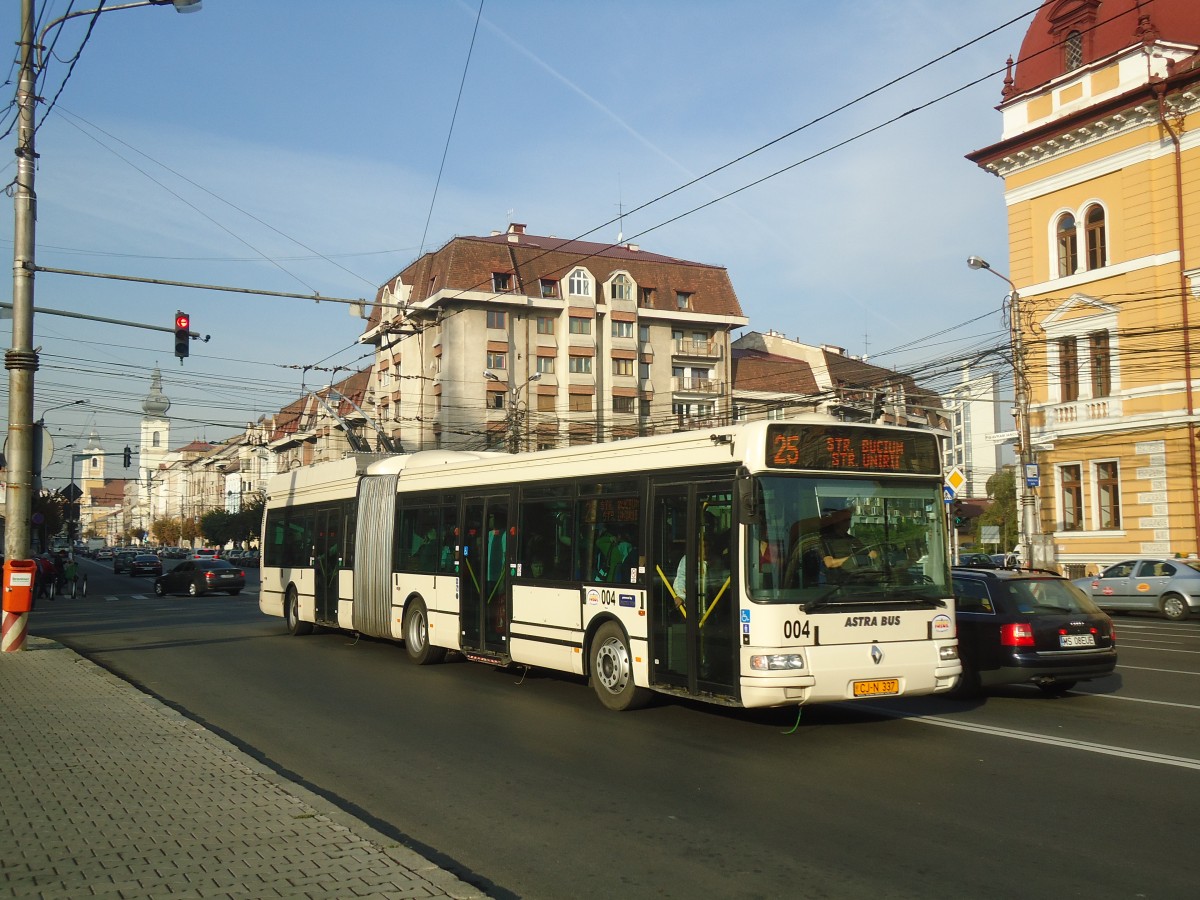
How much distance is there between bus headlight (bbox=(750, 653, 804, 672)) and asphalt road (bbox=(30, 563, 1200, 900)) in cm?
73

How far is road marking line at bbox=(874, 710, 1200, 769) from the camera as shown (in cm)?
869

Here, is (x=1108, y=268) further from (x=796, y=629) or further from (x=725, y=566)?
(x=796, y=629)

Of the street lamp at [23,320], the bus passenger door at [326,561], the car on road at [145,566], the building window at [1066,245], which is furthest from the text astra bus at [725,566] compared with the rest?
the car on road at [145,566]

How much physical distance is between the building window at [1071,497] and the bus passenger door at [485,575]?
1030 inches

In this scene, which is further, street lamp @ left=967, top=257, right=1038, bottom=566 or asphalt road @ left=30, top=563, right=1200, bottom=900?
street lamp @ left=967, top=257, right=1038, bottom=566

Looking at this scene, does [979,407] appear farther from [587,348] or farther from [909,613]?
[909,613]

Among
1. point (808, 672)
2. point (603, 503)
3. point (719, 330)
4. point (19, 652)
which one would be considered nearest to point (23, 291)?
point (19, 652)

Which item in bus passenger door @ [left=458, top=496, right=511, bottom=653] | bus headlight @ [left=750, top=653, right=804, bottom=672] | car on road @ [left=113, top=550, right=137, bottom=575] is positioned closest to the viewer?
bus headlight @ [left=750, top=653, right=804, bottom=672]

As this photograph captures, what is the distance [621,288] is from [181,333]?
51206 millimetres

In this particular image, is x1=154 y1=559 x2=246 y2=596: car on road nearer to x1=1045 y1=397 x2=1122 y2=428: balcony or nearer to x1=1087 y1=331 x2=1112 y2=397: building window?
x1=1045 y1=397 x2=1122 y2=428: balcony

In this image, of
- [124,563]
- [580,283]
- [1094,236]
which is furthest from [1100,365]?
[124,563]

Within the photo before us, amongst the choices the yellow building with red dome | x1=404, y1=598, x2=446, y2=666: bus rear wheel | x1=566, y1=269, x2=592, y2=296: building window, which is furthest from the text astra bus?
x1=566, y1=269, x2=592, y2=296: building window

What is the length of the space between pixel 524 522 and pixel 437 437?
52.0 m

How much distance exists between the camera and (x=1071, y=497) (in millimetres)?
35438
